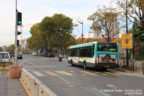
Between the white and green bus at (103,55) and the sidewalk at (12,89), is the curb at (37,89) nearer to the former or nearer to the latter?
the sidewalk at (12,89)

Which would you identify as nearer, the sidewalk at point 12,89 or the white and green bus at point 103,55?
the sidewalk at point 12,89

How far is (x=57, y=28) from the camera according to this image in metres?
66.9

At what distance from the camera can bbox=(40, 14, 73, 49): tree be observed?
220 feet

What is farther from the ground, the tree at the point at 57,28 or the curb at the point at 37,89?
the tree at the point at 57,28

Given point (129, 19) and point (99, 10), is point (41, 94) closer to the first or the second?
point (129, 19)

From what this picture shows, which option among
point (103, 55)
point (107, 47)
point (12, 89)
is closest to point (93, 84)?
point (12, 89)

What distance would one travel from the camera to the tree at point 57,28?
67.2m

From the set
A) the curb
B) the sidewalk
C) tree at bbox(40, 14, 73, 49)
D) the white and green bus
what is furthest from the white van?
tree at bbox(40, 14, 73, 49)

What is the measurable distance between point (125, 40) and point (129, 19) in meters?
2.58

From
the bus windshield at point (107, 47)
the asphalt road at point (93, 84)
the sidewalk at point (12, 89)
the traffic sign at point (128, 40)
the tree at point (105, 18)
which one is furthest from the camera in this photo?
the tree at point (105, 18)

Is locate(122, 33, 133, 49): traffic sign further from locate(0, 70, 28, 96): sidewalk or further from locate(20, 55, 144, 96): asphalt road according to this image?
locate(0, 70, 28, 96): sidewalk

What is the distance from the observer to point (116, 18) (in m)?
26.8

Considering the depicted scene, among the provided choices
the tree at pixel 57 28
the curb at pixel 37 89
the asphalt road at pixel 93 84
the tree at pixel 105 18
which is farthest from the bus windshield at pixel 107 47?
the tree at pixel 57 28

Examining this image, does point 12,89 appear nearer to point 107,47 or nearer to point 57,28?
point 107,47
